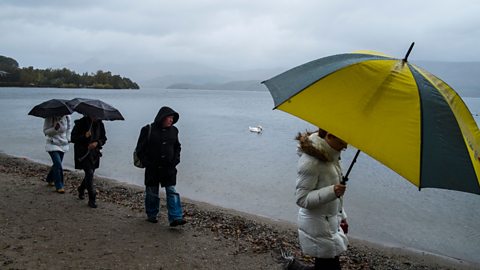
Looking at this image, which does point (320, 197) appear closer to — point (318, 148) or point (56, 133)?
point (318, 148)

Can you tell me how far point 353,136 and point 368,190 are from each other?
1335 cm

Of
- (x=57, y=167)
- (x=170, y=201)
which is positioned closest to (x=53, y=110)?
(x=57, y=167)

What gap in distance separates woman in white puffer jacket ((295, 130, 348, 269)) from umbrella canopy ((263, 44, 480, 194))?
62 centimetres

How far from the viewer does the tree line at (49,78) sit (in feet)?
509

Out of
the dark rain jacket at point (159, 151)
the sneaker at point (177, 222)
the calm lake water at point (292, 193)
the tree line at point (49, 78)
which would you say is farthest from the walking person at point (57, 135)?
the tree line at point (49, 78)

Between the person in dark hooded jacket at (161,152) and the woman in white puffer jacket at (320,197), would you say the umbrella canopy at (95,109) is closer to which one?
the person in dark hooded jacket at (161,152)

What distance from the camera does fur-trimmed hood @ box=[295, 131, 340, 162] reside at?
389 cm

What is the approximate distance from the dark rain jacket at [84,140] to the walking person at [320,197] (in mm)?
5576

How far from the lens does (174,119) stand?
7.17 m

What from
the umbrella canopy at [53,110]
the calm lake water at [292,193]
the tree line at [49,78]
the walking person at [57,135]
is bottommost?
the calm lake water at [292,193]

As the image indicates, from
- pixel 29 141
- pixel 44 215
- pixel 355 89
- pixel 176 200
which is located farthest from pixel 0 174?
pixel 29 141

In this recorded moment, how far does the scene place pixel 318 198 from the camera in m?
3.83

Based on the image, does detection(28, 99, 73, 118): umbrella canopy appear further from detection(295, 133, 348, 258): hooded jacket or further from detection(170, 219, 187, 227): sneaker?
detection(295, 133, 348, 258): hooded jacket

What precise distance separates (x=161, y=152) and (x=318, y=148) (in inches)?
149
